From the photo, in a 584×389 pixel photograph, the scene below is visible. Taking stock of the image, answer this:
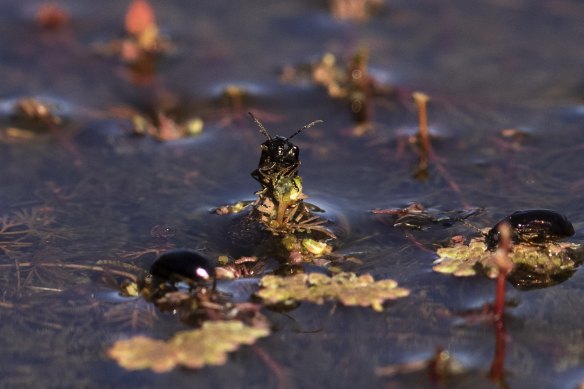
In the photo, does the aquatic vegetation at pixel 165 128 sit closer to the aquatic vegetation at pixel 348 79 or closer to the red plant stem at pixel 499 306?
the aquatic vegetation at pixel 348 79

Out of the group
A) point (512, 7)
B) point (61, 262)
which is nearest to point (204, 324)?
point (61, 262)

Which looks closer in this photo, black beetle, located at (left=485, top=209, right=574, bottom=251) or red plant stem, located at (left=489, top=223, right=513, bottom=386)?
red plant stem, located at (left=489, top=223, right=513, bottom=386)

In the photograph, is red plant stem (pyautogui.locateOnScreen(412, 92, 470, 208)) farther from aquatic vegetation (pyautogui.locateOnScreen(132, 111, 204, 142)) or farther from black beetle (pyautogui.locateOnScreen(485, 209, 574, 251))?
aquatic vegetation (pyautogui.locateOnScreen(132, 111, 204, 142))

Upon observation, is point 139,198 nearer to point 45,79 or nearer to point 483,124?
point 45,79

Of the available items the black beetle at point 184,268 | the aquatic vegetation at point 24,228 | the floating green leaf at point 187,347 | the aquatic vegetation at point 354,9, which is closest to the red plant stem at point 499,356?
the floating green leaf at point 187,347

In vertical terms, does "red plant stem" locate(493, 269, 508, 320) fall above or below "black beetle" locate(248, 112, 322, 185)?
below

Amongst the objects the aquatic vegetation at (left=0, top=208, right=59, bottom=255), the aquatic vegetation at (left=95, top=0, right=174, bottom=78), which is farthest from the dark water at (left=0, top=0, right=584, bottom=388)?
the aquatic vegetation at (left=95, top=0, right=174, bottom=78)
